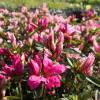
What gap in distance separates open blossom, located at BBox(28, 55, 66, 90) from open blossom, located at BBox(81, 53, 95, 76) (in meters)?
0.12

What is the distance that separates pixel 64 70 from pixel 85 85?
0.66 ft

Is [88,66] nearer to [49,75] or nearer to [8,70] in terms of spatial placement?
[49,75]

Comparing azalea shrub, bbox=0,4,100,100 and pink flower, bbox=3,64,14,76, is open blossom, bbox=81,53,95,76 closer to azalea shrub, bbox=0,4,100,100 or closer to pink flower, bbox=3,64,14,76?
azalea shrub, bbox=0,4,100,100

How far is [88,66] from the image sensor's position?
2.00 meters

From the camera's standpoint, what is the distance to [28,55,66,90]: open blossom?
186 cm

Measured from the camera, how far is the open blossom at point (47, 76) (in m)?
1.86

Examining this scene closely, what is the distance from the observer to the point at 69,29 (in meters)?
2.75

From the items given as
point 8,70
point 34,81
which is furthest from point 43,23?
point 34,81

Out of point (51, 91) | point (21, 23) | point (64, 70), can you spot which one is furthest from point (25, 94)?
point (21, 23)

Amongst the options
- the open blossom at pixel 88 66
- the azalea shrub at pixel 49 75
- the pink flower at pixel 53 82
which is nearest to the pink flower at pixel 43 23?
the azalea shrub at pixel 49 75

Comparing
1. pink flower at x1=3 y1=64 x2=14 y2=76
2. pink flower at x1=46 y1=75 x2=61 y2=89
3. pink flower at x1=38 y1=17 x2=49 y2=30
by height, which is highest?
pink flower at x1=38 y1=17 x2=49 y2=30

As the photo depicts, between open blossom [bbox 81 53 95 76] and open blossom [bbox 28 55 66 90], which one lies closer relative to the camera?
open blossom [bbox 28 55 66 90]

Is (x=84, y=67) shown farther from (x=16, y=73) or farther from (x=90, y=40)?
(x=90, y=40)

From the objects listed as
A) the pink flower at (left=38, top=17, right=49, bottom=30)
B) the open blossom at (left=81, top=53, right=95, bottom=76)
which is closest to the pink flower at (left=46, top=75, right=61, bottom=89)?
the open blossom at (left=81, top=53, right=95, bottom=76)
